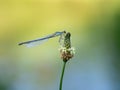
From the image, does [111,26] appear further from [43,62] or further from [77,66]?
[43,62]

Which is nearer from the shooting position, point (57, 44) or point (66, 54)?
point (66, 54)

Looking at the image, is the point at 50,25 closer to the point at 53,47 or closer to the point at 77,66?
the point at 53,47

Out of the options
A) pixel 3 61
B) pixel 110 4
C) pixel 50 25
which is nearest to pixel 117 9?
pixel 110 4

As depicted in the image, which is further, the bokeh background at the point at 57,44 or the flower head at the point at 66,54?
the bokeh background at the point at 57,44

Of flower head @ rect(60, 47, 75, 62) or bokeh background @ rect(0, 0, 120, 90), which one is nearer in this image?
flower head @ rect(60, 47, 75, 62)

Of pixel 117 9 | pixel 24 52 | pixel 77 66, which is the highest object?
pixel 117 9

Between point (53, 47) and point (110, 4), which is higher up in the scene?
point (110, 4)
